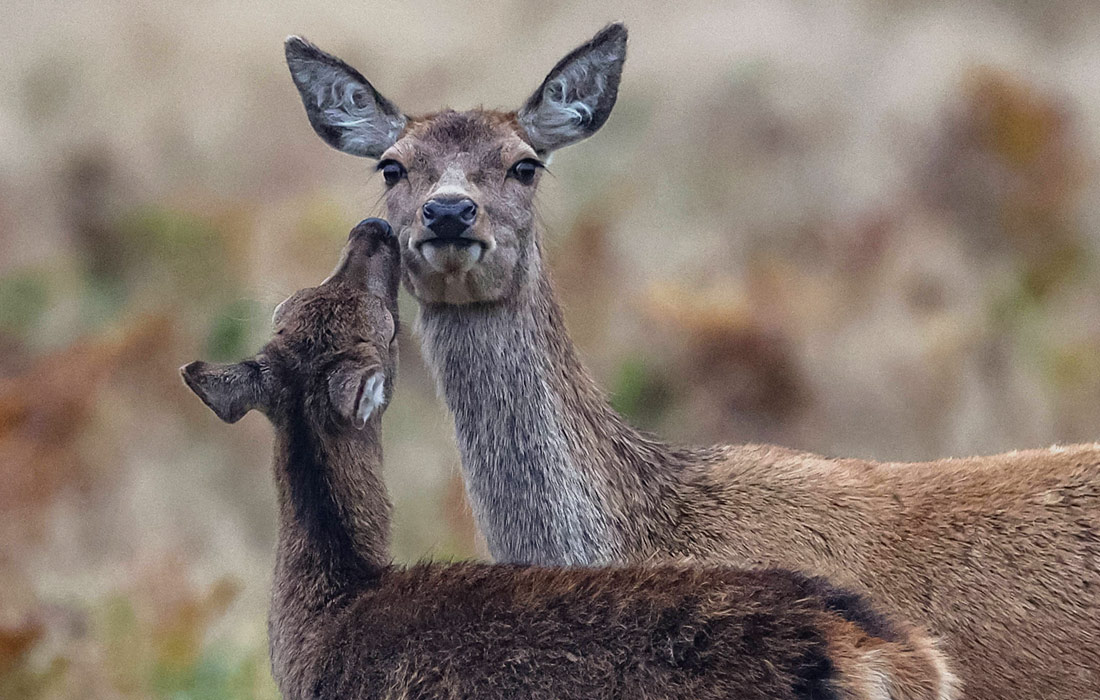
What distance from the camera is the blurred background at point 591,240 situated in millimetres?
11305

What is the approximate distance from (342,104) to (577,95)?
1.09m

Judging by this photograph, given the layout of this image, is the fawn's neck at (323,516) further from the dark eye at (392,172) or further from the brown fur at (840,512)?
the dark eye at (392,172)

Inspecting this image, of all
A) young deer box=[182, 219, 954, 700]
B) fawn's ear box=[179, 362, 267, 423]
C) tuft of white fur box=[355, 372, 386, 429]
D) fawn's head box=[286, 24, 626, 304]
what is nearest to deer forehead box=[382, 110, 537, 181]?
fawn's head box=[286, 24, 626, 304]

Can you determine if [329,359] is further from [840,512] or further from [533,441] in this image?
[840,512]

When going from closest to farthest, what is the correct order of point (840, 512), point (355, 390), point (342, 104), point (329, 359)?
point (355, 390), point (329, 359), point (840, 512), point (342, 104)

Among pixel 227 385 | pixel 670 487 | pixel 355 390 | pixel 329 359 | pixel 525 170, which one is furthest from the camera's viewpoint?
pixel 525 170

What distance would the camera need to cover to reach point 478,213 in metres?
5.97

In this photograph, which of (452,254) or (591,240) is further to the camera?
(591,240)

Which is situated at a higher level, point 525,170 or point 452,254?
point 525,170

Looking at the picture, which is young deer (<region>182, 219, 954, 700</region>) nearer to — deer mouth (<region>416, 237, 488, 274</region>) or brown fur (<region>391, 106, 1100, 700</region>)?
deer mouth (<region>416, 237, 488, 274</region>)

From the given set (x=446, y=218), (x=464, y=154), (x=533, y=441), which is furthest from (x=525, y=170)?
(x=533, y=441)

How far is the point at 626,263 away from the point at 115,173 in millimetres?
4379

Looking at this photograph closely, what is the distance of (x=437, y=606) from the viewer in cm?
492

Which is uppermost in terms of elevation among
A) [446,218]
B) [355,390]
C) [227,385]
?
[446,218]
